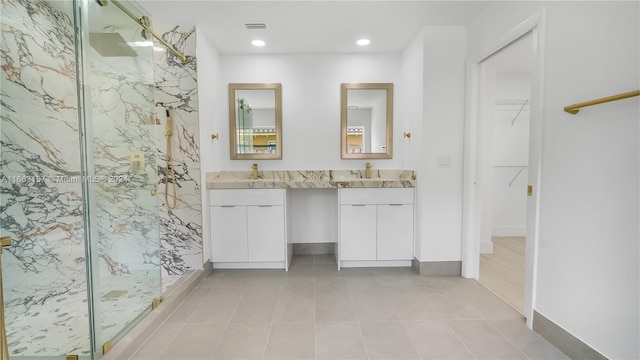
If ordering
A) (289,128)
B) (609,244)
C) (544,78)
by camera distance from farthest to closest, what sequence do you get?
(289,128), (544,78), (609,244)

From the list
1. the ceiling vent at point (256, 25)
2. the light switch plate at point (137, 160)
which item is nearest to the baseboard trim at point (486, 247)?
the ceiling vent at point (256, 25)

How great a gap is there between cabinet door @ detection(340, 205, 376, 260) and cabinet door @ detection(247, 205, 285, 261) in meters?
0.64

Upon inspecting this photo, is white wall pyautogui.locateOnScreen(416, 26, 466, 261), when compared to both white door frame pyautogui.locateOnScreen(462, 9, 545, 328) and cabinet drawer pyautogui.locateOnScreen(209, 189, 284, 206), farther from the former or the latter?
cabinet drawer pyautogui.locateOnScreen(209, 189, 284, 206)

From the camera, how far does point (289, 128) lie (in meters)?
3.29

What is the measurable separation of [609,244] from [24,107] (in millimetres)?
3544

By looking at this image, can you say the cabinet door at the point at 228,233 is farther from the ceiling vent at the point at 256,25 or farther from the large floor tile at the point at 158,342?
the ceiling vent at the point at 256,25

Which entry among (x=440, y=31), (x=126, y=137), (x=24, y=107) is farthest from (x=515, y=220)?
(x=24, y=107)

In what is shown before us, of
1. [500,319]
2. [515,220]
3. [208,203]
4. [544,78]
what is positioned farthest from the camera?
[515,220]

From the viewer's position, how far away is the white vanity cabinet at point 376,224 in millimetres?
2820

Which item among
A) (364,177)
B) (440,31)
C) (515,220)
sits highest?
(440,31)

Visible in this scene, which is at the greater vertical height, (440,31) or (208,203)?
(440,31)

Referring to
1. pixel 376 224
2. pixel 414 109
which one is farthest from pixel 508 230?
pixel 414 109

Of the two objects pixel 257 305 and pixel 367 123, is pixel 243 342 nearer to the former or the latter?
pixel 257 305

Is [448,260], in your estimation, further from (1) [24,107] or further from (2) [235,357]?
(1) [24,107]
